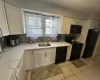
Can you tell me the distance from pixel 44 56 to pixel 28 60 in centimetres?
56

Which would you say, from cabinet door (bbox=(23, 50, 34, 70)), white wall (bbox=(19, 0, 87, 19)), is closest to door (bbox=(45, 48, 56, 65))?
cabinet door (bbox=(23, 50, 34, 70))

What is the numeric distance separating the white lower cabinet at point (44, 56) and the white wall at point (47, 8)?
144 centimetres

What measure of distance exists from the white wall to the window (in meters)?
0.23

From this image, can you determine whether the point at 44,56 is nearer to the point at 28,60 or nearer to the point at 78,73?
the point at 28,60

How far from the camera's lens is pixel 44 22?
229 cm

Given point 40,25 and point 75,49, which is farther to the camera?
point 75,49

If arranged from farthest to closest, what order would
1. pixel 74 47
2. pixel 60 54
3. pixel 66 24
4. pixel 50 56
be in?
pixel 74 47
pixel 66 24
pixel 60 54
pixel 50 56

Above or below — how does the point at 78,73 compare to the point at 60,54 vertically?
below

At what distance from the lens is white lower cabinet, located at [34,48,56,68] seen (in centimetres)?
197

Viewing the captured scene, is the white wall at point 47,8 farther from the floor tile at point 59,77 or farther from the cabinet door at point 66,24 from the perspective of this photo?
the floor tile at point 59,77

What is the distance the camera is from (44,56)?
2.09 metres

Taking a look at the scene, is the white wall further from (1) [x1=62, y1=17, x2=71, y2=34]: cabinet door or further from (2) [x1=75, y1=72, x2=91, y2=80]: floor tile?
(2) [x1=75, y1=72, x2=91, y2=80]: floor tile

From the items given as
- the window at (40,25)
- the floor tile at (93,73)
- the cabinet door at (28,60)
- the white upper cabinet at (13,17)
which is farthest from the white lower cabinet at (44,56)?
the floor tile at (93,73)

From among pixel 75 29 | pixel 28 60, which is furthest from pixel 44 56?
pixel 75 29
